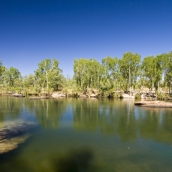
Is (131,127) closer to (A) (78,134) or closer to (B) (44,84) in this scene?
(A) (78,134)

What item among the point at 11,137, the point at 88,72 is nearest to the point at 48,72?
the point at 88,72

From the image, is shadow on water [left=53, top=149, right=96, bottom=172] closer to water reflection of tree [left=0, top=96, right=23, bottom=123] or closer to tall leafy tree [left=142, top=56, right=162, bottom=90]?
water reflection of tree [left=0, top=96, right=23, bottom=123]

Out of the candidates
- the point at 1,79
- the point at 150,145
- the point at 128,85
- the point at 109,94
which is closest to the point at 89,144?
the point at 150,145

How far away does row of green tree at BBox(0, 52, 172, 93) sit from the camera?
62.2m

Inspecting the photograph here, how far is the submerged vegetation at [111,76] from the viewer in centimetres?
6272

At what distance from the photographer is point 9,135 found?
649 inches

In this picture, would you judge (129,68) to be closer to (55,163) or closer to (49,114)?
(49,114)

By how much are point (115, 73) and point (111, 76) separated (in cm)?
322

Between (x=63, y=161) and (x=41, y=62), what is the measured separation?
2905 inches

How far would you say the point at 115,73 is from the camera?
72938 millimetres

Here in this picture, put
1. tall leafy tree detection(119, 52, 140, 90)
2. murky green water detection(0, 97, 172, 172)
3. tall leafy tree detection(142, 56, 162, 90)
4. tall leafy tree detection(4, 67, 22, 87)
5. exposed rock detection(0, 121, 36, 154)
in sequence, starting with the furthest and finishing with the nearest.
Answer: tall leafy tree detection(4, 67, 22, 87), tall leafy tree detection(119, 52, 140, 90), tall leafy tree detection(142, 56, 162, 90), exposed rock detection(0, 121, 36, 154), murky green water detection(0, 97, 172, 172)

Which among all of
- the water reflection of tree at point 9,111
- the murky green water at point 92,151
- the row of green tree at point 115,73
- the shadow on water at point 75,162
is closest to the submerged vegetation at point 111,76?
the row of green tree at point 115,73

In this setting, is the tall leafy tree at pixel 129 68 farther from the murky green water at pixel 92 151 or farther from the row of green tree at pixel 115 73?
the murky green water at pixel 92 151

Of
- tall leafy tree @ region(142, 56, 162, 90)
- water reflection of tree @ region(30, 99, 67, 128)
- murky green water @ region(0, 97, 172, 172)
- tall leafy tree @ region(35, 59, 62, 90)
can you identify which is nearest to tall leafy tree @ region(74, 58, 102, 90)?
tall leafy tree @ region(35, 59, 62, 90)
